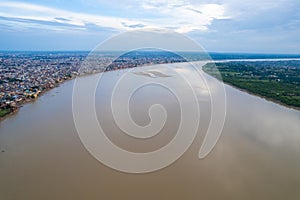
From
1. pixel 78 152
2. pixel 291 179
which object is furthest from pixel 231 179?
pixel 78 152

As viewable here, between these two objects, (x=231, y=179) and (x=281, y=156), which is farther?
(x=281, y=156)

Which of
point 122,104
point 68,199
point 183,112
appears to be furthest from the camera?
point 122,104

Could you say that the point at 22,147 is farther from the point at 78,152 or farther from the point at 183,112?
the point at 183,112

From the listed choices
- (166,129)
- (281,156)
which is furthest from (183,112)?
(281,156)

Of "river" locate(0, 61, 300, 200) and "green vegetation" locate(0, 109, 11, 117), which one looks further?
"green vegetation" locate(0, 109, 11, 117)

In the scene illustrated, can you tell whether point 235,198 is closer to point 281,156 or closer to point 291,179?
point 291,179

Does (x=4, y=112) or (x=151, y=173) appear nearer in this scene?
(x=151, y=173)

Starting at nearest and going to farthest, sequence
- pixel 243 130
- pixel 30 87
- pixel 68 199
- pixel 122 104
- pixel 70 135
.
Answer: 1. pixel 68 199
2. pixel 70 135
3. pixel 243 130
4. pixel 122 104
5. pixel 30 87

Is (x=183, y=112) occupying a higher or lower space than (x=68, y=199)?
higher

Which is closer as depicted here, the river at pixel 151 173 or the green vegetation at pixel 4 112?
the river at pixel 151 173
